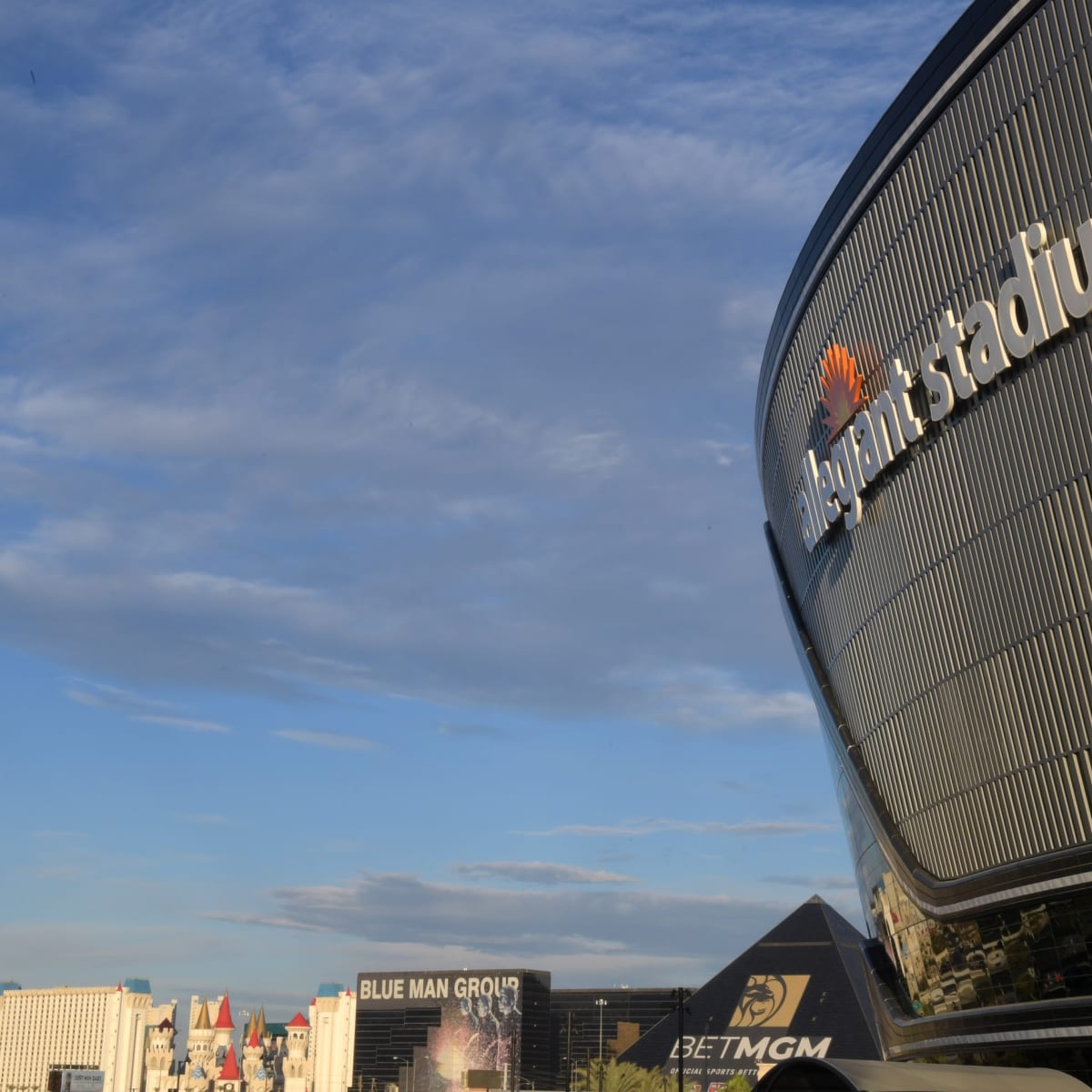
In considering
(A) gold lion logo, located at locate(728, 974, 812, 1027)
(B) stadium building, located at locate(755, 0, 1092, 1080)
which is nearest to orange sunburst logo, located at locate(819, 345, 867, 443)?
(B) stadium building, located at locate(755, 0, 1092, 1080)

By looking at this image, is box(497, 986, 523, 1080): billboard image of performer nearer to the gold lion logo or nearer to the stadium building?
the gold lion logo

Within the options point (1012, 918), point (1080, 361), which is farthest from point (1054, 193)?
point (1012, 918)

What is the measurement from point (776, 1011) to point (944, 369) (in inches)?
3816

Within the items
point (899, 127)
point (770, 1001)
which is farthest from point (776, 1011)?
point (899, 127)

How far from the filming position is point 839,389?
4934cm

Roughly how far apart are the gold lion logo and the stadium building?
77.1 m

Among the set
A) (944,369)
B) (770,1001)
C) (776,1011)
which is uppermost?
(944,369)

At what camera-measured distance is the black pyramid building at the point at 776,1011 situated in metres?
124

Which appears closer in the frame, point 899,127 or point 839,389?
point 899,127

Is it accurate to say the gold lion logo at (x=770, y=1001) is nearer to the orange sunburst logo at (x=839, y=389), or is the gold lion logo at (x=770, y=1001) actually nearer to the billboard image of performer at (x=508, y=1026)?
the billboard image of performer at (x=508, y=1026)

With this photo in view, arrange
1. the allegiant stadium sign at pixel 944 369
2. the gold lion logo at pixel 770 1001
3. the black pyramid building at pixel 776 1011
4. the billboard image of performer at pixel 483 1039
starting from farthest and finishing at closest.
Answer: the billboard image of performer at pixel 483 1039
the gold lion logo at pixel 770 1001
the black pyramid building at pixel 776 1011
the allegiant stadium sign at pixel 944 369

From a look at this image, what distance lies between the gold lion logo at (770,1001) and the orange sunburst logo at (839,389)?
8791 cm

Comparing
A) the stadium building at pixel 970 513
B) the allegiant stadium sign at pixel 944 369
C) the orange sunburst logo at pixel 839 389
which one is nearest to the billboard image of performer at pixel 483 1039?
the stadium building at pixel 970 513

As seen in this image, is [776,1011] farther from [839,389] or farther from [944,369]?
[944,369]
